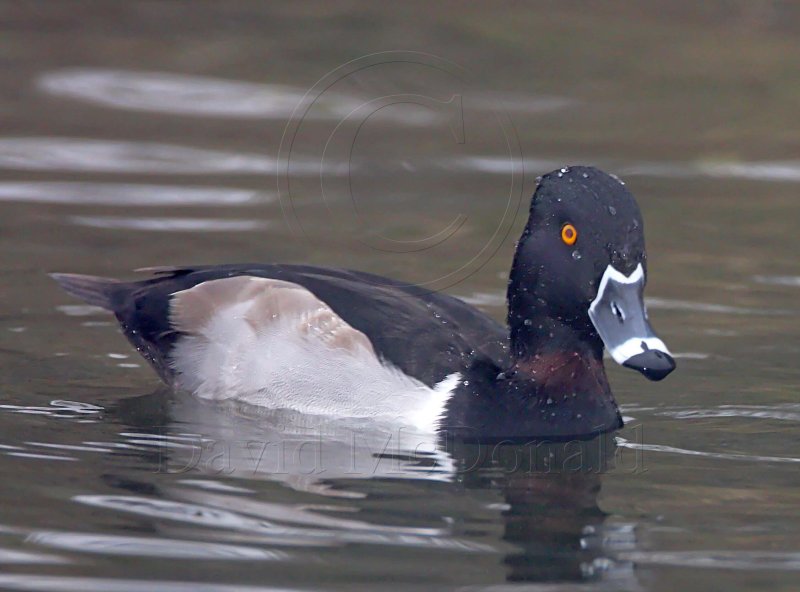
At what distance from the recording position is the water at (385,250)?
5141mm

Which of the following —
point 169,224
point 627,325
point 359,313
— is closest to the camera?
point 627,325

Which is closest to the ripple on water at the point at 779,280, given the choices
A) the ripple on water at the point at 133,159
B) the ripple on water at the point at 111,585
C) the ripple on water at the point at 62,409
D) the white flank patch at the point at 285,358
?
the white flank patch at the point at 285,358

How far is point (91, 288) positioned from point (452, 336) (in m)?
1.87

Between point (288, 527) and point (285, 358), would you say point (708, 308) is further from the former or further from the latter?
point (288, 527)

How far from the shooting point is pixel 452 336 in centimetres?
657

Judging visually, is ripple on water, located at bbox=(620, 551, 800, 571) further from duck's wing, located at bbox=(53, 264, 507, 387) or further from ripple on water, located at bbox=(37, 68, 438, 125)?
ripple on water, located at bbox=(37, 68, 438, 125)

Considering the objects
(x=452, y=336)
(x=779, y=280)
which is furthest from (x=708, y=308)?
(x=452, y=336)

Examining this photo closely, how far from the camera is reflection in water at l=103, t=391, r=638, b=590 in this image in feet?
16.9

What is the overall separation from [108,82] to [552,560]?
862cm

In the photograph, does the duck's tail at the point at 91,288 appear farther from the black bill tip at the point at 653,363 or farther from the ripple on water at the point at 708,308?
the ripple on water at the point at 708,308

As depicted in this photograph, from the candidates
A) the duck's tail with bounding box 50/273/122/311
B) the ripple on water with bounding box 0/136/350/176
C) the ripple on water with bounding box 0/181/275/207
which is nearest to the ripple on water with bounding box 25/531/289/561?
the duck's tail with bounding box 50/273/122/311

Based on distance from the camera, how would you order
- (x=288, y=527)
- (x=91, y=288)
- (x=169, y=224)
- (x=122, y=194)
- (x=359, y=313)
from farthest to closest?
(x=122, y=194) → (x=169, y=224) → (x=91, y=288) → (x=359, y=313) → (x=288, y=527)

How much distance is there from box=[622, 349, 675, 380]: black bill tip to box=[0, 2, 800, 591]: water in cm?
45

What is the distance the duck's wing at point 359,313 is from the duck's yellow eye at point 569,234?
0.67m
